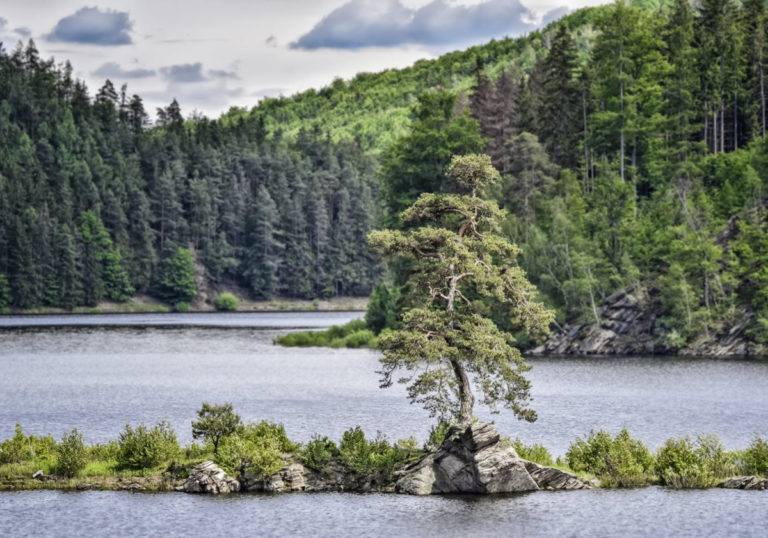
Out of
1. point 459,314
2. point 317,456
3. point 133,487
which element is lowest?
point 133,487

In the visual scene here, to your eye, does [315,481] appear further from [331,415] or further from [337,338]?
[337,338]

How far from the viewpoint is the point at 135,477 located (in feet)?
121

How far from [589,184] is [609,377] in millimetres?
53033

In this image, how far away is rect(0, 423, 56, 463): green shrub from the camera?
125 ft

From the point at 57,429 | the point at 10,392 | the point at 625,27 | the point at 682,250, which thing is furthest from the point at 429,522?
the point at 625,27

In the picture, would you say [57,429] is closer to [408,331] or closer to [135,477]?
[135,477]

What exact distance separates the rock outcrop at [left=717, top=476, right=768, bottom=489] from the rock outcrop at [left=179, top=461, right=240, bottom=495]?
17.2m

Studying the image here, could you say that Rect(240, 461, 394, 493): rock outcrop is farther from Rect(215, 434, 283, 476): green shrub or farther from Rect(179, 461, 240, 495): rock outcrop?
Rect(179, 461, 240, 495): rock outcrop

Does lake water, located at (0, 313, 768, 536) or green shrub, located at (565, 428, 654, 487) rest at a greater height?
green shrub, located at (565, 428, 654, 487)

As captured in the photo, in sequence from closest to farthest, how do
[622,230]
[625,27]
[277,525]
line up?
[277,525] → [622,230] → [625,27]

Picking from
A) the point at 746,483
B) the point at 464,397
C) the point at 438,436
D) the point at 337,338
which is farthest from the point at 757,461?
the point at 337,338

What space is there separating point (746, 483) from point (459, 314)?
1165 cm

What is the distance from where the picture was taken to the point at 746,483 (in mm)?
35844

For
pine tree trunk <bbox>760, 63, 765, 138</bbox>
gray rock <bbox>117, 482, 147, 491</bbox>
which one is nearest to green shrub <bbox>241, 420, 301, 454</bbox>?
gray rock <bbox>117, 482, 147, 491</bbox>
